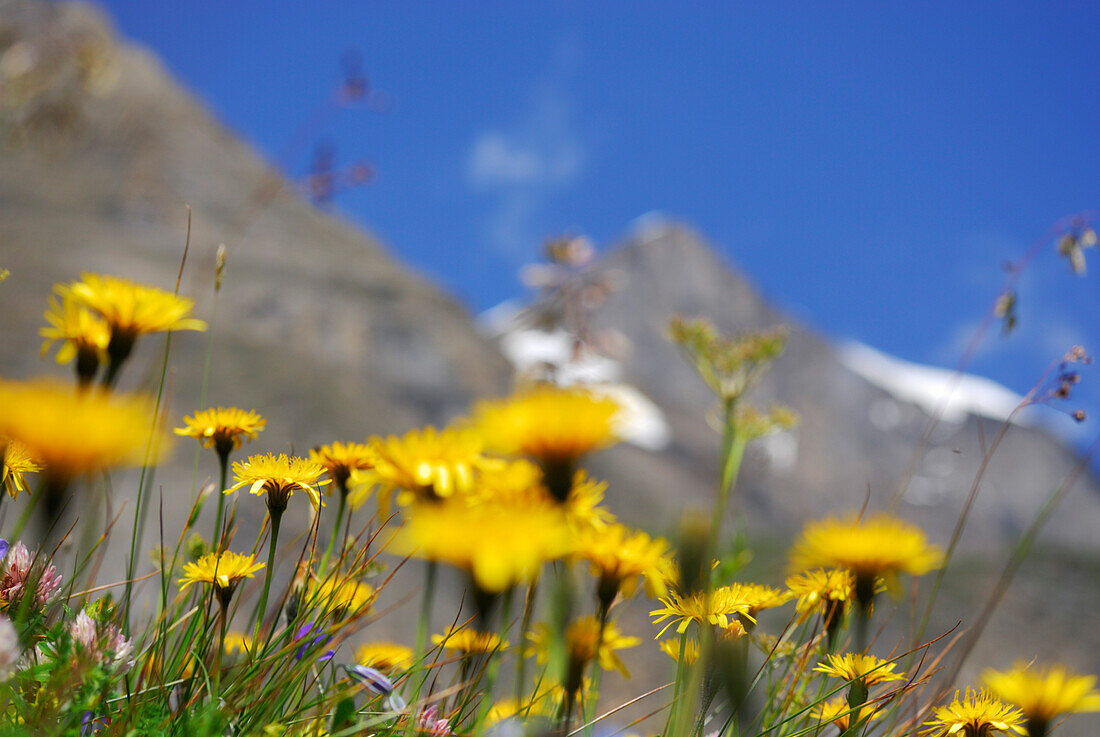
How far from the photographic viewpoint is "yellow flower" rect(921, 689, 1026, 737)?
3.60ft

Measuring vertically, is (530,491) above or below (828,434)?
below

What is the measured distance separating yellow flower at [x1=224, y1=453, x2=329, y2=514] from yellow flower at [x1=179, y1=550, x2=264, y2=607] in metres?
0.12

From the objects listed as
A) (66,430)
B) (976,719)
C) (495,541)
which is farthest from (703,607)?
(66,430)

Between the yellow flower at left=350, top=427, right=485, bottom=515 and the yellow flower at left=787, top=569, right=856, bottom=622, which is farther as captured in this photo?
the yellow flower at left=787, top=569, right=856, bottom=622

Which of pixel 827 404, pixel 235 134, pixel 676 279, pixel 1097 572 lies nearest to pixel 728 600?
pixel 1097 572

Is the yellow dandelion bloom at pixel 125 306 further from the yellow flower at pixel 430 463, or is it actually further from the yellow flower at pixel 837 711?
the yellow flower at pixel 837 711

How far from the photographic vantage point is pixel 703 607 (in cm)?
93

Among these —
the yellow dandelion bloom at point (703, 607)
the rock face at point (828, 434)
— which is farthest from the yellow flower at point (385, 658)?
the rock face at point (828, 434)

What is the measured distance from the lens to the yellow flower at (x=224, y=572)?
1.12 metres

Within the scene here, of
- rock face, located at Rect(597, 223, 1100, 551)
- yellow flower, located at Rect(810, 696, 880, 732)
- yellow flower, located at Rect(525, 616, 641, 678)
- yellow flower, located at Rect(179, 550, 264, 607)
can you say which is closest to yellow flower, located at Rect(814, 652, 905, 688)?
yellow flower, located at Rect(810, 696, 880, 732)

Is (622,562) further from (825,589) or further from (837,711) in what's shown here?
(837,711)

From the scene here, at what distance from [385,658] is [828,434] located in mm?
66701

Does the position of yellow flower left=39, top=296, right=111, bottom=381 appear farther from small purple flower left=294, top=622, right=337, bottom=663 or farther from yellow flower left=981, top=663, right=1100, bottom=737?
yellow flower left=981, top=663, right=1100, bottom=737

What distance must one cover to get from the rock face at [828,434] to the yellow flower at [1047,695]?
44635 millimetres
